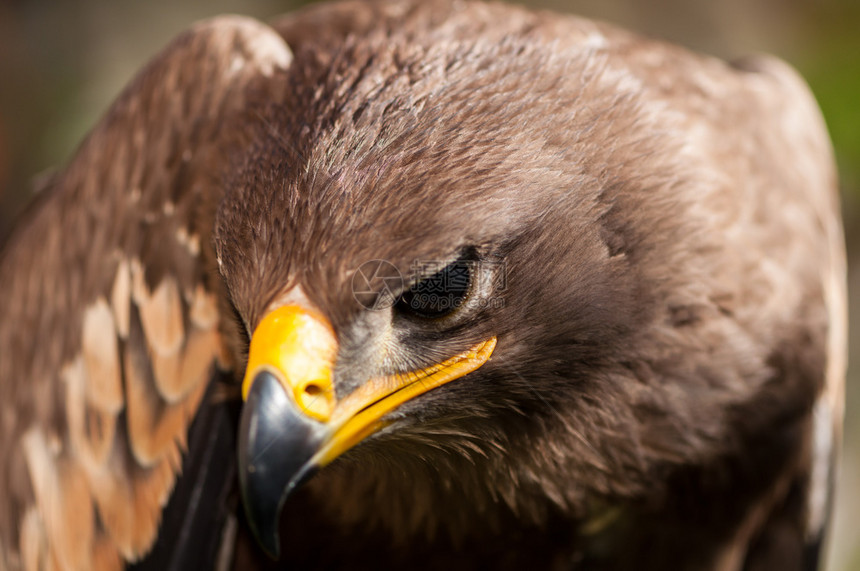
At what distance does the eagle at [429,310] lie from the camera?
1632 millimetres

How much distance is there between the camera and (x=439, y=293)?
1.63 meters

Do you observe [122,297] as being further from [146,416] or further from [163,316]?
[146,416]

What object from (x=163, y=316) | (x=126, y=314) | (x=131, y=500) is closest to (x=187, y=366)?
(x=163, y=316)

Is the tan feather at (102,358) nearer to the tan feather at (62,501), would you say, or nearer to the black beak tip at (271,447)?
the tan feather at (62,501)

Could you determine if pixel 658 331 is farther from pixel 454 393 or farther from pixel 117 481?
pixel 117 481

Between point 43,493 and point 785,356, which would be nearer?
point 785,356

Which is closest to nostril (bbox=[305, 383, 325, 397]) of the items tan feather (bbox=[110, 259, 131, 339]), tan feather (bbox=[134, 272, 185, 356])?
tan feather (bbox=[134, 272, 185, 356])

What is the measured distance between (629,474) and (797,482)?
78cm

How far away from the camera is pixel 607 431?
202cm

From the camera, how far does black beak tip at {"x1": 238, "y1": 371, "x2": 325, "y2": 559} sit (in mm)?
1548

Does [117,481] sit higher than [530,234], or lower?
lower

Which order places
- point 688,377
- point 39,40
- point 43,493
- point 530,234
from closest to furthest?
1. point 530,234
2. point 688,377
3. point 43,493
4. point 39,40

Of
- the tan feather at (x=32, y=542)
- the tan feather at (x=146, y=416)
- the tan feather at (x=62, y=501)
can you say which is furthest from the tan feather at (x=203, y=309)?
the tan feather at (x=32, y=542)

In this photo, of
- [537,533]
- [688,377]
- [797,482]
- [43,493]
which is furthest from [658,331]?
[43,493]
